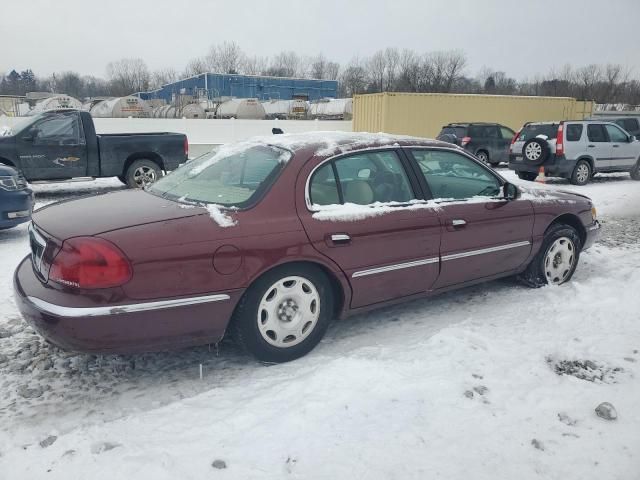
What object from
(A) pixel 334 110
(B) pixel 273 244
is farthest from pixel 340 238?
(A) pixel 334 110

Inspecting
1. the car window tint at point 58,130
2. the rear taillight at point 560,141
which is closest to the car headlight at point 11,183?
the car window tint at point 58,130

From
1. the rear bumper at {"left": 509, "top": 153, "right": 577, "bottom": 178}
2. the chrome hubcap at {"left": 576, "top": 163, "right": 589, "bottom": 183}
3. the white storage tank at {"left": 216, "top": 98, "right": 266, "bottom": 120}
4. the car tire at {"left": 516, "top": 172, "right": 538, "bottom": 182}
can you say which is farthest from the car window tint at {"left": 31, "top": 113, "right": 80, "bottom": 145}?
the white storage tank at {"left": 216, "top": 98, "right": 266, "bottom": 120}

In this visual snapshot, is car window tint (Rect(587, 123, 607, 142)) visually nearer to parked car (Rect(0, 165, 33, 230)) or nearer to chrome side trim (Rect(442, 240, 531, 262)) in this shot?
chrome side trim (Rect(442, 240, 531, 262))

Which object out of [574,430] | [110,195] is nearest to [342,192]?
[110,195]

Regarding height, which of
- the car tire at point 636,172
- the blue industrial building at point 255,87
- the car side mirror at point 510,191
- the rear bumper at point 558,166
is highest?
the blue industrial building at point 255,87

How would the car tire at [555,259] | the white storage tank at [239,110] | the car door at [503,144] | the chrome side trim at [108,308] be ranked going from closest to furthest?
the chrome side trim at [108,308] → the car tire at [555,259] → the car door at [503,144] → the white storage tank at [239,110]

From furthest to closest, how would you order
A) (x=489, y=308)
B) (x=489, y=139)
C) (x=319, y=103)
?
1. (x=319, y=103)
2. (x=489, y=139)
3. (x=489, y=308)

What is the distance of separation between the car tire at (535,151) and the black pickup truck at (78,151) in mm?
8205

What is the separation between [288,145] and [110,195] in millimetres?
1387

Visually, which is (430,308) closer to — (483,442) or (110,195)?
(483,442)

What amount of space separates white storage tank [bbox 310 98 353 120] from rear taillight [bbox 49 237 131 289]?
32.9 metres

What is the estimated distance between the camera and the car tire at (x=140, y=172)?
10.9 metres

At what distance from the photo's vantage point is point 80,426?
8.99ft

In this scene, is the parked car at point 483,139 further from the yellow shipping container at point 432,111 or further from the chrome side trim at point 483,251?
the chrome side trim at point 483,251
